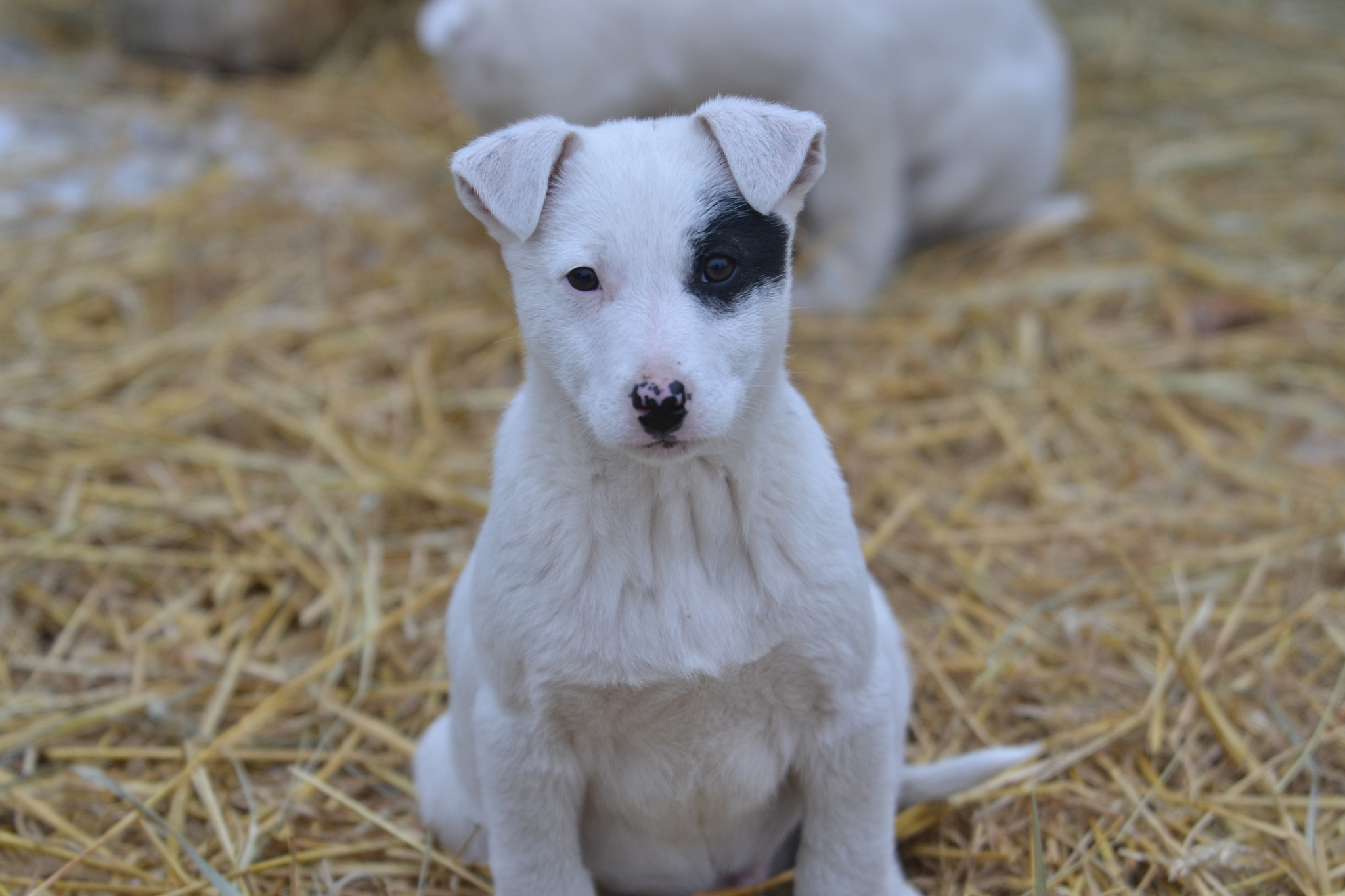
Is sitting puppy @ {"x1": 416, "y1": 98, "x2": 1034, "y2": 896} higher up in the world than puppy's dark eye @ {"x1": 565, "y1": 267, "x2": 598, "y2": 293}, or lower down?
lower down

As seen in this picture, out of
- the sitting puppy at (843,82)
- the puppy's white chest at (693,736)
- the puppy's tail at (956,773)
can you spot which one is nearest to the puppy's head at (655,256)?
the puppy's white chest at (693,736)

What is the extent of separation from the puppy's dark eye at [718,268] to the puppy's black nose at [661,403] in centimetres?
22

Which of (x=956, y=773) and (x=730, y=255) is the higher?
(x=730, y=255)

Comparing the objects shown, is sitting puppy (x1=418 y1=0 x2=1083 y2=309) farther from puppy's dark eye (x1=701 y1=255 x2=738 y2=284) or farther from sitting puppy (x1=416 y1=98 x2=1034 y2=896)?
puppy's dark eye (x1=701 y1=255 x2=738 y2=284)

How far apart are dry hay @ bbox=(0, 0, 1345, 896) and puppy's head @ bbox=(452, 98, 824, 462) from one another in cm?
123

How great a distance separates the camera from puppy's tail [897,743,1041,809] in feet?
8.17

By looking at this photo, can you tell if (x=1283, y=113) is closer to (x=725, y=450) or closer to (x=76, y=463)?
(x=725, y=450)

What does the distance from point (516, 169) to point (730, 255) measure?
0.38 meters

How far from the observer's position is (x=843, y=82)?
4852mm

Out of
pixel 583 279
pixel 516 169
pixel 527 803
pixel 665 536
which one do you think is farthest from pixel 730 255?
pixel 527 803

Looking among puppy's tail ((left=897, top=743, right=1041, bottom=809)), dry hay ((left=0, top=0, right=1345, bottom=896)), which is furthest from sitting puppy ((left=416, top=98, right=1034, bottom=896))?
dry hay ((left=0, top=0, right=1345, bottom=896))

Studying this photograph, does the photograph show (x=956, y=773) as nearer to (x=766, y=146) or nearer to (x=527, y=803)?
(x=527, y=803)

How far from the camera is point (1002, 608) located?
3.29 meters

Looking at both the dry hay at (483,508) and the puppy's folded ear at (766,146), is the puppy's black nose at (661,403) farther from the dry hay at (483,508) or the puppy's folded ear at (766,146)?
the dry hay at (483,508)
